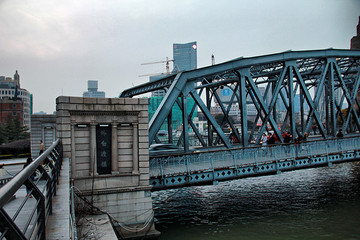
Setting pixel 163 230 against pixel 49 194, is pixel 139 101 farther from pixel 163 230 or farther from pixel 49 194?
pixel 49 194

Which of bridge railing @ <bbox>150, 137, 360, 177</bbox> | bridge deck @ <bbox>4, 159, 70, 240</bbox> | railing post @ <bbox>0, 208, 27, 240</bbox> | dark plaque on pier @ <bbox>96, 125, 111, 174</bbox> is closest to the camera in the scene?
railing post @ <bbox>0, 208, 27, 240</bbox>

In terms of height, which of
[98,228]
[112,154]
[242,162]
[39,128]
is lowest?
[98,228]

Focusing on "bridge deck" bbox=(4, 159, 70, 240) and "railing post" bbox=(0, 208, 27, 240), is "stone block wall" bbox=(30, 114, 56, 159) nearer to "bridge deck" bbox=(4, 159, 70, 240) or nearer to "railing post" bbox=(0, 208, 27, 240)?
"bridge deck" bbox=(4, 159, 70, 240)

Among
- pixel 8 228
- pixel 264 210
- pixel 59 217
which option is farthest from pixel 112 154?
pixel 8 228

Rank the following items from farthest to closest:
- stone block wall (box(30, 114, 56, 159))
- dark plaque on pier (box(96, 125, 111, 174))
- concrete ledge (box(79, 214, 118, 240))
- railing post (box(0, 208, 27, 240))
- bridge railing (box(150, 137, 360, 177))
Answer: stone block wall (box(30, 114, 56, 159)), bridge railing (box(150, 137, 360, 177)), dark plaque on pier (box(96, 125, 111, 174)), concrete ledge (box(79, 214, 118, 240)), railing post (box(0, 208, 27, 240))

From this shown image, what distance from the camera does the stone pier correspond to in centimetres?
1428

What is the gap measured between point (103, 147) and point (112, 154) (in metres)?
0.50

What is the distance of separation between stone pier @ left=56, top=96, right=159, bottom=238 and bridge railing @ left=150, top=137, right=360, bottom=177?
1.55 metres

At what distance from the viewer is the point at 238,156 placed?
18.9 metres

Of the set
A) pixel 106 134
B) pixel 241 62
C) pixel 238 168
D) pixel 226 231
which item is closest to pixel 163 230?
pixel 226 231

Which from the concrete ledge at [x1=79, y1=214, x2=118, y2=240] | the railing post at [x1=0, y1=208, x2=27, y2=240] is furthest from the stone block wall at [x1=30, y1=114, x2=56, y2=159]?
the railing post at [x1=0, y1=208, x2=27, y2=240]

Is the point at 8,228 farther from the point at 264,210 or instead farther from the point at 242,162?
the point at 264,210

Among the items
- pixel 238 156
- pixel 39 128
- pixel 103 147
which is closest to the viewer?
pixel 103 147

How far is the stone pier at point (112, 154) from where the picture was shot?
562 inches
